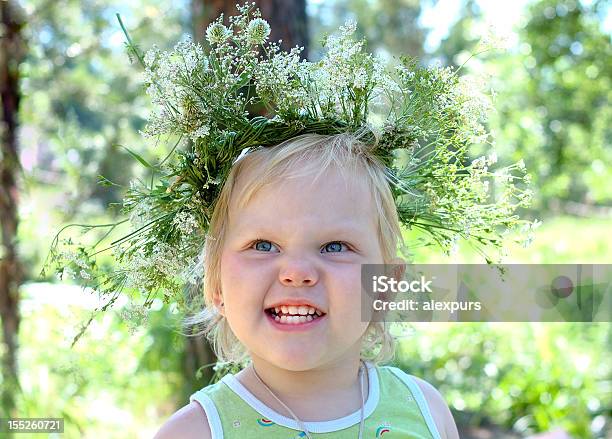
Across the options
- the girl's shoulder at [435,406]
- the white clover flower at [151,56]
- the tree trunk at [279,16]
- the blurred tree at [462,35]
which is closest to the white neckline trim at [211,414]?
the girl's shoulder at [435,406]

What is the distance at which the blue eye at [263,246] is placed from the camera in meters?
1.68

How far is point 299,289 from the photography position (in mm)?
1610

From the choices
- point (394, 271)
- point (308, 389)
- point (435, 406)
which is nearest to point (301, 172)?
point (394, 271)

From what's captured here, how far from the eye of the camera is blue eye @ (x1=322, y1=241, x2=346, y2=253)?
1.68 m

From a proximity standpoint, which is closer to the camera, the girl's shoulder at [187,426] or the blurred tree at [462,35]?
the girl's shoulder at [187,426]

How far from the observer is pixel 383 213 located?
181cm

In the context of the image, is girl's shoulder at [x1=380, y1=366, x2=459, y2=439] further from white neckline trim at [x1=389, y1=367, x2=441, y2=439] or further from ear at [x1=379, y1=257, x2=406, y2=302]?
ear at [x1=379, y1=257, x2=406, y2=302]

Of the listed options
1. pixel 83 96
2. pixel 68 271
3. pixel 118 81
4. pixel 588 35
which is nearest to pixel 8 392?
pixel 68 271

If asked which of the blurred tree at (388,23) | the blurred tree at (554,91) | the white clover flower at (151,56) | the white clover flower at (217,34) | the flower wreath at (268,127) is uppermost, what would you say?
the blurred tree at (388,23)

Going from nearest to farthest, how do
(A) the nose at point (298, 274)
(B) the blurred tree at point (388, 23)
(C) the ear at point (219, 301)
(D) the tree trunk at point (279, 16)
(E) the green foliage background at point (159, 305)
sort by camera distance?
(A) the nose at point (298, 274) → (C) the ear at point (219, 301) → (D) the tree trunk at point (279, 16) → (E) the green foliage background at point (159, 305) → (B) the blurred tree at point (388, 23)

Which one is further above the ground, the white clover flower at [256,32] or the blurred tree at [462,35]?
the blurred tree at [462,35]

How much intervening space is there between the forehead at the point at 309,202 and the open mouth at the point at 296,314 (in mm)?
181

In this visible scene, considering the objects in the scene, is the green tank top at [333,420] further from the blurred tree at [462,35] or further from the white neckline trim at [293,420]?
the blurred tree at [462,35]

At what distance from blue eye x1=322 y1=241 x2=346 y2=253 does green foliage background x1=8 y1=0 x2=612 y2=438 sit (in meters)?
0.52
